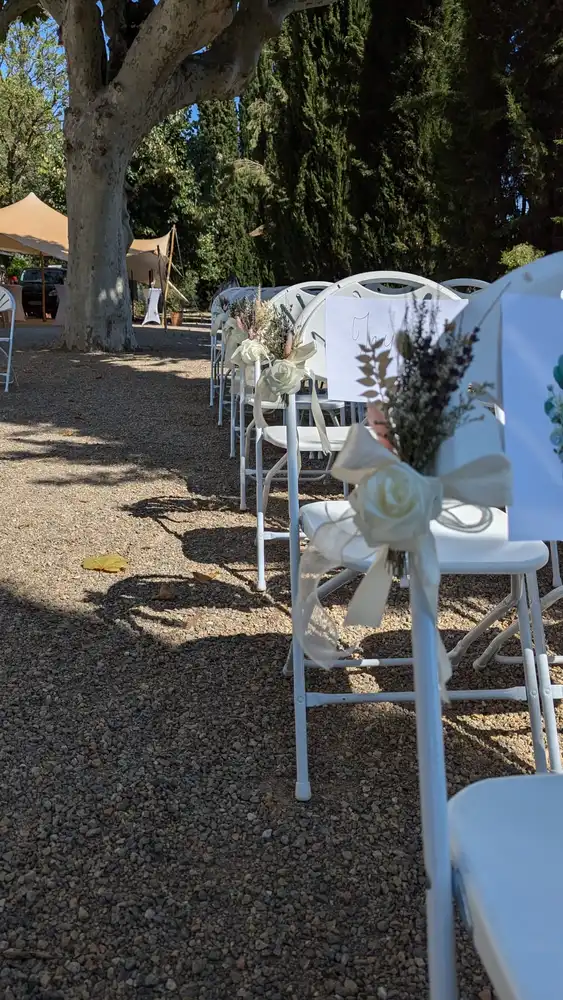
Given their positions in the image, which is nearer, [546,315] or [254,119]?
[546,315]

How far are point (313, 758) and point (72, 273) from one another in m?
Result: 11.2

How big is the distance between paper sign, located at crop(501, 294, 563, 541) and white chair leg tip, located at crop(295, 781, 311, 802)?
1082mm

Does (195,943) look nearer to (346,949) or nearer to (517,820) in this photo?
(346,949)

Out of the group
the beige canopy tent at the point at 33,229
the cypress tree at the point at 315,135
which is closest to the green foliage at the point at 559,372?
the cypress tree at the point at 315,135

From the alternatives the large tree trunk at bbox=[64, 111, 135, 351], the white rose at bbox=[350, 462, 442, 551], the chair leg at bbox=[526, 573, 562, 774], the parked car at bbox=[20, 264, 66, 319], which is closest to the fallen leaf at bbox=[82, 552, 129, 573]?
the chair leg at bbox=[526, 573, 562, 774]

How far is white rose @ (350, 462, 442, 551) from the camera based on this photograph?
3.19 feet

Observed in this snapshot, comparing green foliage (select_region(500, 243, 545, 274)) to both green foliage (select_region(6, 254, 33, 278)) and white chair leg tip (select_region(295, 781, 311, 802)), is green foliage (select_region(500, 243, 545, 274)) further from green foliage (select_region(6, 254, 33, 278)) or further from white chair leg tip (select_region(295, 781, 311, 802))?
green foliage (select_region(6, 254, 33, 278))

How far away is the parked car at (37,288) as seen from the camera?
2450cm

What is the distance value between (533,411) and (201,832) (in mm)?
1275

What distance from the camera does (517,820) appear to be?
1.11 m

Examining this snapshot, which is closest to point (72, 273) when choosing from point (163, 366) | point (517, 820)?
point (163, 366)

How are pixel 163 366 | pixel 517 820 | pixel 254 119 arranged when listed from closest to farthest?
1. pixel 517 820
2. pixel 163 366
3. pixel 254 119

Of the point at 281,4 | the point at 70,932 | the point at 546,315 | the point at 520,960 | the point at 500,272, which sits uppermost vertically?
the point at 281,4

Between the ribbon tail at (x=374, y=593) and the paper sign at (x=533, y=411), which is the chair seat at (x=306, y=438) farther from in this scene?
the ribbon tail at (x=374, y=593)
